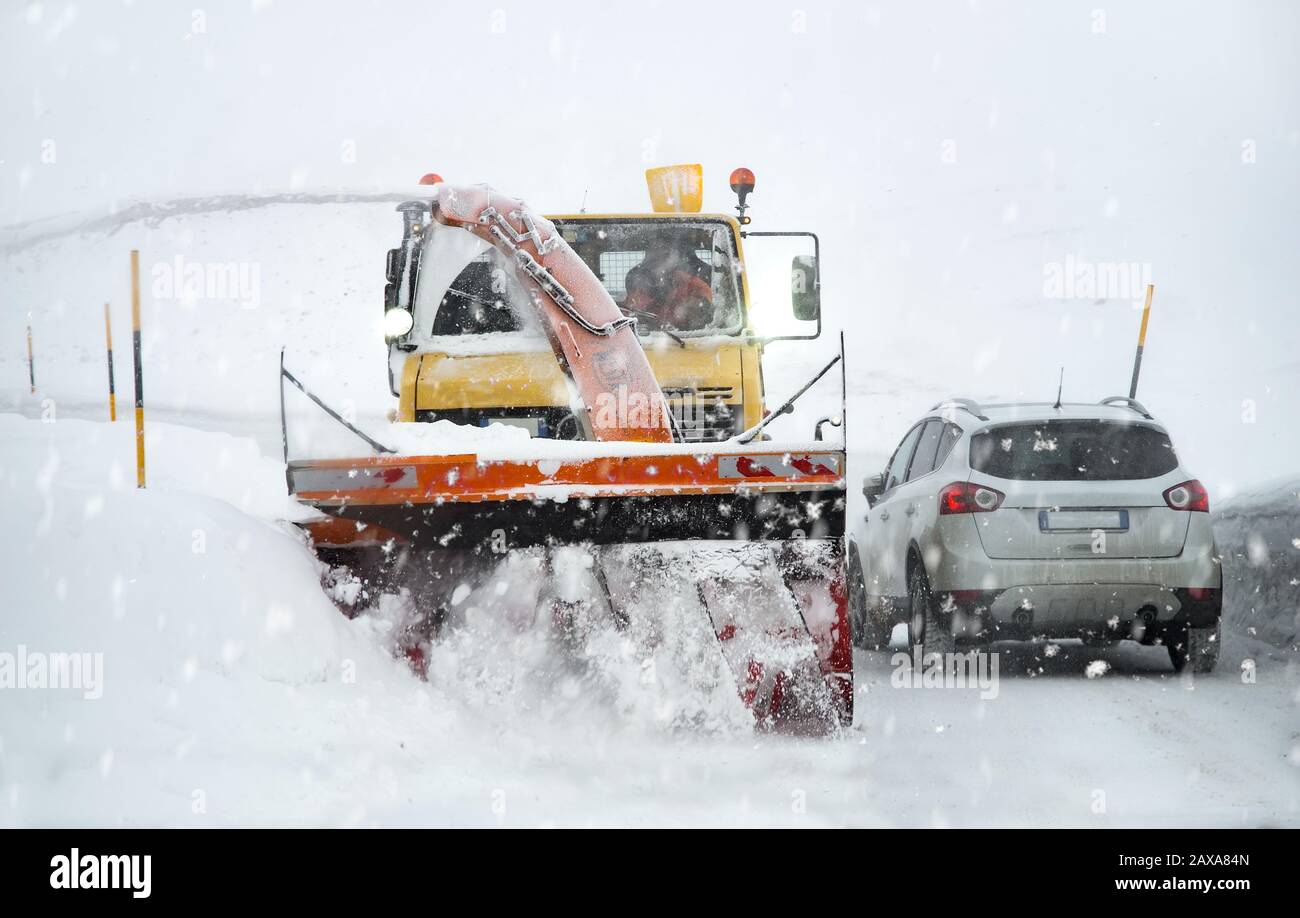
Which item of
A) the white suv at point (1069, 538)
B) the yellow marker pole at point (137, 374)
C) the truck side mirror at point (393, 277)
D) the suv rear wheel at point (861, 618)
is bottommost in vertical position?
the suv rear wheel at point (861, 618)

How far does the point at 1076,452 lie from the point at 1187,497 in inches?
23.1

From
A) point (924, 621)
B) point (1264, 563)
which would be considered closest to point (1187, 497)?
point (924, 621)

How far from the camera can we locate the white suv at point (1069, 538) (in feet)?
22.4

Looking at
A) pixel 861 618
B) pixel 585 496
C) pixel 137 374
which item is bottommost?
pixel 861 618

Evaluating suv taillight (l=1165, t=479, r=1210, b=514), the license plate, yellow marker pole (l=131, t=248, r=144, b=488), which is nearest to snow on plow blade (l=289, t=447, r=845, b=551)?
yellow marker pole (l=131, t=248, r=144, b=488)

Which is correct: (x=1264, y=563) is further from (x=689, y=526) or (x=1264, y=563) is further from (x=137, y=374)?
(x=137, y=374)

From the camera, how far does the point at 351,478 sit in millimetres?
5578

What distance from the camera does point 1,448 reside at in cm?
872

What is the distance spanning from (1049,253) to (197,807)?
26713 mm

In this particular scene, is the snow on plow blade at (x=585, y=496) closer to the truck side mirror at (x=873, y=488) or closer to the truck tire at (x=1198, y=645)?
the truck tire at (x=1198, y=645)

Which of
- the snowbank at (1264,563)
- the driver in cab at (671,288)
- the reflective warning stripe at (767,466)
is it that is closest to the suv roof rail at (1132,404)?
the snowbank at (1264,563)

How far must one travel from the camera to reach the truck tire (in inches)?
276

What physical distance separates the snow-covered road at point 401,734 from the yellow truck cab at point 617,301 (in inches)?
55.2

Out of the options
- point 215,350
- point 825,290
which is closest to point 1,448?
point 215,350
